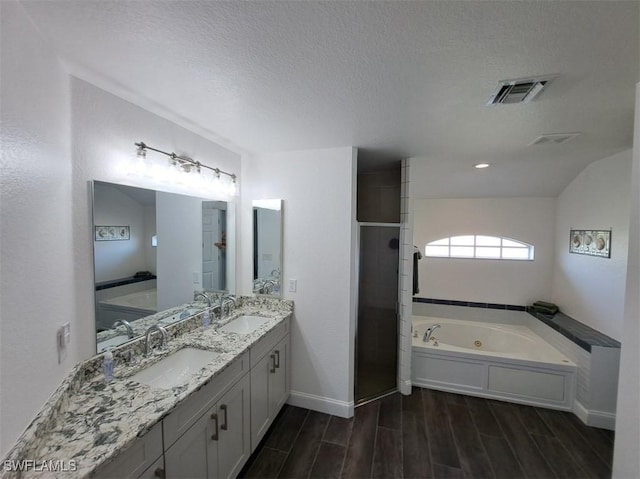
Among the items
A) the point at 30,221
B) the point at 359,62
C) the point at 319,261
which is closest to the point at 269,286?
the point at 319,261

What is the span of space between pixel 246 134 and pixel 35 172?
1.33 metres

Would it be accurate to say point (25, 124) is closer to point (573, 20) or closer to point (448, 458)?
point (573, 20)

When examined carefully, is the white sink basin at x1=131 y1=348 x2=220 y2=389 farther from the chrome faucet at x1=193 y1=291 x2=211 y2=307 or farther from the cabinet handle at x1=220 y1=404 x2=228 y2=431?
the chrome faucet at x1=193 y1=291 x2=211 y2=307

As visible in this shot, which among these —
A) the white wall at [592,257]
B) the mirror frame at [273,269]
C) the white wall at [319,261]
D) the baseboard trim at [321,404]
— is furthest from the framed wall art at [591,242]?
the mirror frame at [273,269]

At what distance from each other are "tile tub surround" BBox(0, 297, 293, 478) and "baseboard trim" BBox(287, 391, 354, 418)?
1.17 meters

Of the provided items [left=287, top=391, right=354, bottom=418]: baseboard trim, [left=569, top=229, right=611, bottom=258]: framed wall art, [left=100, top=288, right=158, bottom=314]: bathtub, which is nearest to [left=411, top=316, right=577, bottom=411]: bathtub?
[left=287, top=391, right=354, bottom=418]: baseboard trim

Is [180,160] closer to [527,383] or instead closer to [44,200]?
[44,200]

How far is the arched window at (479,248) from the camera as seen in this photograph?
357cm

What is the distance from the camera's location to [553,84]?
1298mm

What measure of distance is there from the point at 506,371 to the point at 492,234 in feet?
5.99

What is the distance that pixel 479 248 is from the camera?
3.72 m

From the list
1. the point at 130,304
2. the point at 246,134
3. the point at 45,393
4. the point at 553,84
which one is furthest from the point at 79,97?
the point at 553,84

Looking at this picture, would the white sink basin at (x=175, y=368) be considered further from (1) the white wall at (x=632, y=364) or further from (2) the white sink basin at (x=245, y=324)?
(1) the white wall at (x=632, y=364)

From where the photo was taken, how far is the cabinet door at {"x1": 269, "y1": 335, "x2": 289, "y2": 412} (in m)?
2.15
